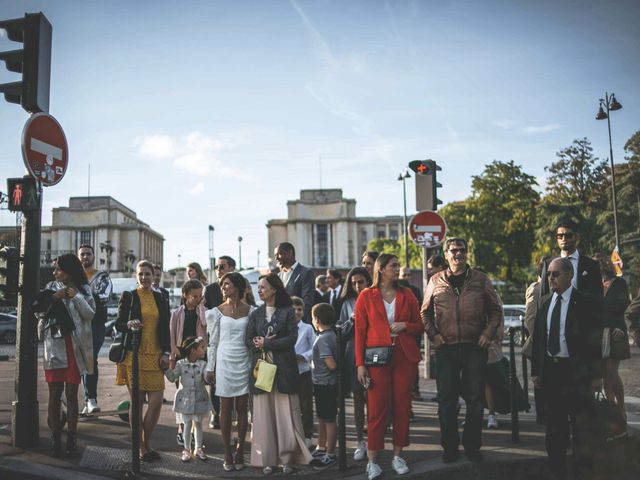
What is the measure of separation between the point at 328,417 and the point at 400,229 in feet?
393

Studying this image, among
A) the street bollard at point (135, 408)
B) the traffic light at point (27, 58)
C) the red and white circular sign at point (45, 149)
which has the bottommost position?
the street bollard at point (135, 408)

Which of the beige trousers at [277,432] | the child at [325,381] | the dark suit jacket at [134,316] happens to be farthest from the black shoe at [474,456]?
the dark suit jacket at [134,316]

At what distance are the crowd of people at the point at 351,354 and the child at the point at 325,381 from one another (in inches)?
0.5

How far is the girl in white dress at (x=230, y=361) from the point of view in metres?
5.81

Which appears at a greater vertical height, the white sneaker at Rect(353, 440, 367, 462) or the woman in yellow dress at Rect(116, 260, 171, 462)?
the woman in yellow dress at Rect(116, 260, 171, 462)

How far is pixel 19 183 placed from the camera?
21.5 feet

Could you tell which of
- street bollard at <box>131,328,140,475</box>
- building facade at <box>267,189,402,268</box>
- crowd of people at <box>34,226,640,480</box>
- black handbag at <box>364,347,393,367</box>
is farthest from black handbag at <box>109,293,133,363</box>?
building facade at <box>267,189,402,268</box>

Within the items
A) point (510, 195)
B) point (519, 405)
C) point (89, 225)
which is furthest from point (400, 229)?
point (519, 405)

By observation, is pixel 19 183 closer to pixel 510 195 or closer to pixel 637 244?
pixel 637 244

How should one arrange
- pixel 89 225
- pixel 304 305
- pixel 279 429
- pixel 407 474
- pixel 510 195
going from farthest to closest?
pixel 89 225
pixel 510 195
pixel 304 305
pixel 279 429
pixel 407 474

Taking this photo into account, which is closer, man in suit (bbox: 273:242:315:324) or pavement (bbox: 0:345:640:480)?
pavement (bbox: 0:345:640:480)

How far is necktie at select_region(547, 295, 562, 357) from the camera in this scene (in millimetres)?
5289

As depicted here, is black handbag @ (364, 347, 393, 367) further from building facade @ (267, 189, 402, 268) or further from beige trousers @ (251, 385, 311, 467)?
building facade @ (267, 189, 402, 268)

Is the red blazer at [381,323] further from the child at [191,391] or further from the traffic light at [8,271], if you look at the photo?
the traffic light at [8,271]
